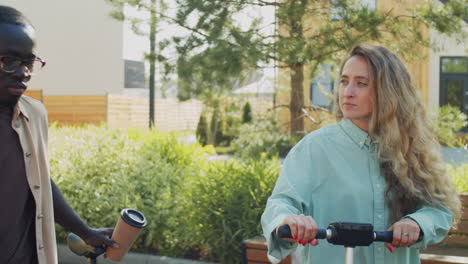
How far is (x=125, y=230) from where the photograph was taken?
2.14 m

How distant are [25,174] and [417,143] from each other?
151cm

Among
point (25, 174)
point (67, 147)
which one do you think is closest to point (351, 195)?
point (25, 174)

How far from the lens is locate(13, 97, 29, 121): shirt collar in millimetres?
1973

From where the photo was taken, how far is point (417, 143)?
218cm

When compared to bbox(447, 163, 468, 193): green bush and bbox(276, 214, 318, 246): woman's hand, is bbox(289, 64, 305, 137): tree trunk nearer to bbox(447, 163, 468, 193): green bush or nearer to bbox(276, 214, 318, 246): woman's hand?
bbox(447, 163, 468, 193): green bush

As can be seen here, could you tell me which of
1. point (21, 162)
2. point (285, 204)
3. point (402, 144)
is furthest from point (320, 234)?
point (21, 162)

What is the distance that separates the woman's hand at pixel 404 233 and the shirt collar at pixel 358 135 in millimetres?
335

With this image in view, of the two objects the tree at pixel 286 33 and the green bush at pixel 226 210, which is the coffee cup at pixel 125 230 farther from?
the tree at pixel 286 33

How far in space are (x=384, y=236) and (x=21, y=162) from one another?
4.28 feet

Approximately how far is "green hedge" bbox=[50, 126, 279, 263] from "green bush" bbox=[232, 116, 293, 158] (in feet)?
2.94

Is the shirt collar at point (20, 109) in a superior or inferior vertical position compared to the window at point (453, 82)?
inferior

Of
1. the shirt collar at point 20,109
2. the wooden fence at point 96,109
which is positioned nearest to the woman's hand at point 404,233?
the shirt collar at point 20,109

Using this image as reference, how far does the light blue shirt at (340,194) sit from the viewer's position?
6.55ft

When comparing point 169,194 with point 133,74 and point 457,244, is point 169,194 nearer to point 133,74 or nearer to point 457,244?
point 457,244
